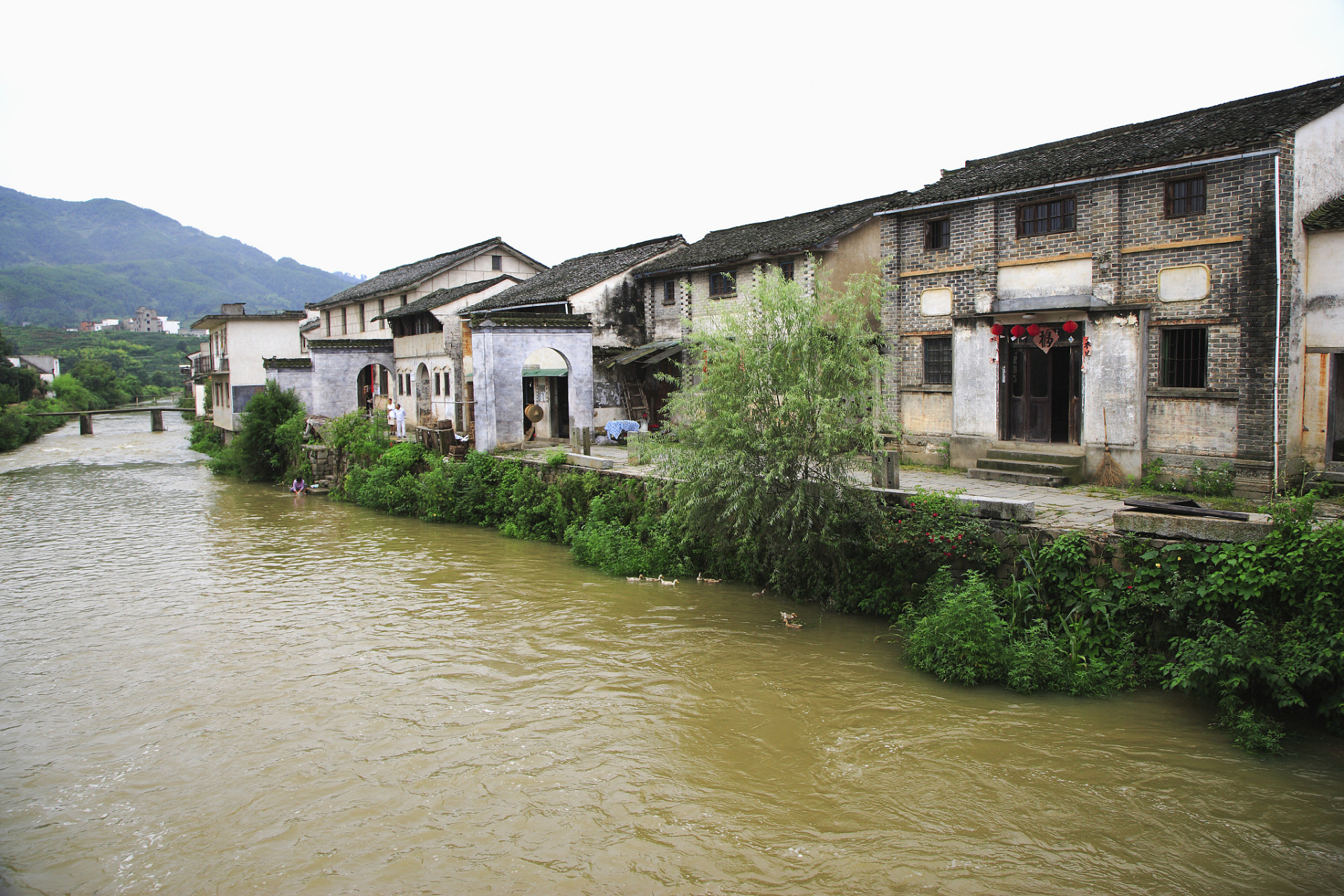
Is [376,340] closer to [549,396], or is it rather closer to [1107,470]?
[549,396]

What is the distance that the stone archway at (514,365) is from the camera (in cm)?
1948

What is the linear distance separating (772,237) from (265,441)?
18.9m

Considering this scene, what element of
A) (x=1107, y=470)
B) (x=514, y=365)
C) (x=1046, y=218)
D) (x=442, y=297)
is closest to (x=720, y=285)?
(x=514, y=365)

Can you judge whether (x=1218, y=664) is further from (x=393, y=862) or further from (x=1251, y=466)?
(x=393, y=862)

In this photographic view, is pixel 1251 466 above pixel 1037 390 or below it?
below

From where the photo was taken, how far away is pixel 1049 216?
13.5 metres


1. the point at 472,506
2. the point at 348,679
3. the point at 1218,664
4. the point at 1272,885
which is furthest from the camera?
the point at 472,506

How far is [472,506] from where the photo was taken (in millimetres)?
18328

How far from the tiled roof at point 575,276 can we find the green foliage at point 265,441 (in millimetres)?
7417

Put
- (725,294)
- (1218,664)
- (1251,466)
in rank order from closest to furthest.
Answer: (1218,664) → (1251,466) → (725,294)

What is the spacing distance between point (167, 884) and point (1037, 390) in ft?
44.5

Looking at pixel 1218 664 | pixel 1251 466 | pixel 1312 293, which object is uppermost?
pixel 1312 293

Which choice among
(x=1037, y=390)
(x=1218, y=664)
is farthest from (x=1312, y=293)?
(x=1218, y=664)

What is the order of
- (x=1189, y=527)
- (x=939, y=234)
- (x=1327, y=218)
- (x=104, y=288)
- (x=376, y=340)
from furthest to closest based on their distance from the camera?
(x=104, y=288), (x=376, y=340), (x=939, y=234), (x=1327, y=218), (x=1189, y=527)
